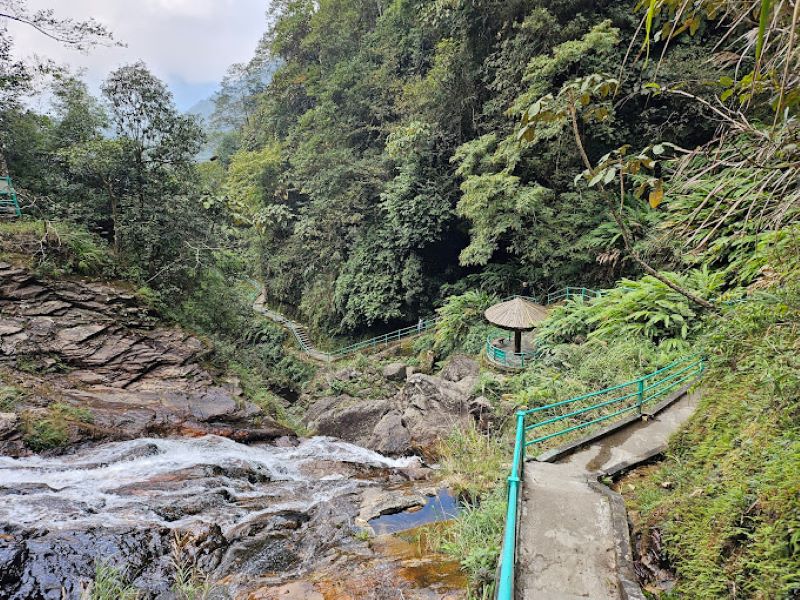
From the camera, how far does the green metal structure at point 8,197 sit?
9797 mm

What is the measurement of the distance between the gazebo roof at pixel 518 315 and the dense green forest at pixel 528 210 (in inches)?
17.5

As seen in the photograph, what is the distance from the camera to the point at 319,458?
9.14 metres

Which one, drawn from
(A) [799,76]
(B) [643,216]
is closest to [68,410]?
(A) [799,76]

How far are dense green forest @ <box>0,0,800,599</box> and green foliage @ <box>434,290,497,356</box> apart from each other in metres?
0.08

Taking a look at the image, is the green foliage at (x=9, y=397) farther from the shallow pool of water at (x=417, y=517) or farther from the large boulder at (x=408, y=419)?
the large boulder at (x=408, y=419)

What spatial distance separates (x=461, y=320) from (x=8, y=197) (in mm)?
12957

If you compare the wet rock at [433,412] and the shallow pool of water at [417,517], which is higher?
the wet rock at [433,412]

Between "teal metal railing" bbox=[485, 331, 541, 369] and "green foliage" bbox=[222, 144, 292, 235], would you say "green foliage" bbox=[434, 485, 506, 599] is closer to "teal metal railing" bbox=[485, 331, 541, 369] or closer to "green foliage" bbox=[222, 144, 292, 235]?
"teal metal railing" bbox=[485, 331, 541, 369]

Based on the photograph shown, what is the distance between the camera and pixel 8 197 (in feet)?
33.0

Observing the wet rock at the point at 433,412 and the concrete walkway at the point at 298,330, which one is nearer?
the wet rock at the point at 433,412

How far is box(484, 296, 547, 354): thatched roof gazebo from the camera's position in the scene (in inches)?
429

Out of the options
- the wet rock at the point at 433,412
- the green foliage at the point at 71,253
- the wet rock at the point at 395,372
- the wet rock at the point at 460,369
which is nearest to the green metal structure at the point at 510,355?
the wet rock at the point at 460,369

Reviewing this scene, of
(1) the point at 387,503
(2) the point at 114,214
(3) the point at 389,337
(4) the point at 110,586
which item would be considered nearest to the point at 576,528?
(1) the point at 387,503

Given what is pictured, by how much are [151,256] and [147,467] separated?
650cm
